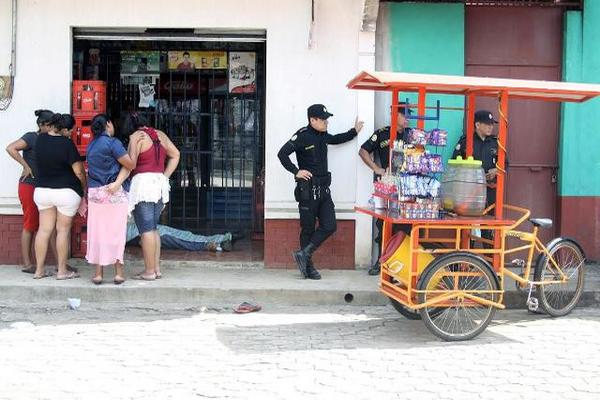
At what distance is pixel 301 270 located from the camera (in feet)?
28.5

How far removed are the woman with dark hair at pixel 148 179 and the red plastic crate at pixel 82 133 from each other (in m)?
1.02

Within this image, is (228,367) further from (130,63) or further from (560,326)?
(130,63)

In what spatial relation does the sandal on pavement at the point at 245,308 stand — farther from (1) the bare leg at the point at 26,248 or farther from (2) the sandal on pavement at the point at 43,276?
(1) the bare leg at the point at 26,248

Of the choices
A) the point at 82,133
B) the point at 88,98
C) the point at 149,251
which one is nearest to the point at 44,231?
the point at 149,251

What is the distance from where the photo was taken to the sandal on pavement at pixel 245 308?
7.80 metres

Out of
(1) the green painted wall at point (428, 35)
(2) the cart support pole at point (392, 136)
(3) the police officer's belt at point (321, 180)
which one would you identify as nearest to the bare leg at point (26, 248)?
(3) the police officer's belt at point (321, 180)

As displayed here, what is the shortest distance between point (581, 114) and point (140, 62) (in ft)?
18.8

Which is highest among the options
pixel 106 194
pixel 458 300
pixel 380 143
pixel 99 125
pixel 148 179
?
pixel 99 125

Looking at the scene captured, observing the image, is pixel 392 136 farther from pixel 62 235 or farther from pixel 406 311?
pixel 62 235

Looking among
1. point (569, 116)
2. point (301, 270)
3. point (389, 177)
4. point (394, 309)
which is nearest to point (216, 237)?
point (301, 270)

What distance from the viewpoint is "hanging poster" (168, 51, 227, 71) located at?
416 inches

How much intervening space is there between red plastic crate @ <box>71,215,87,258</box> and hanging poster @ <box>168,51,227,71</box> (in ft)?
8.34

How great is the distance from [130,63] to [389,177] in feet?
16.5

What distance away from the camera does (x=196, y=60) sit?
10.6 m
